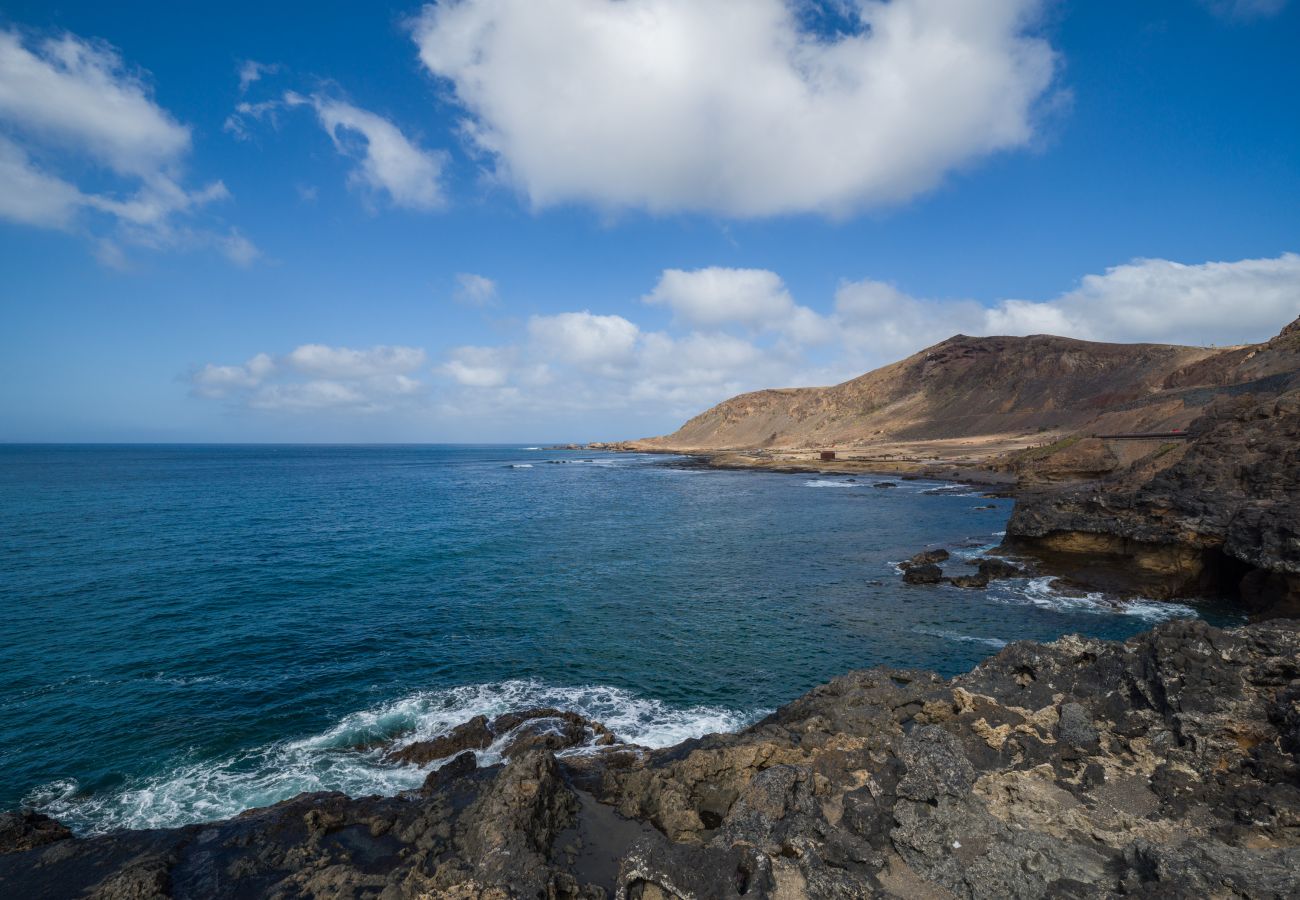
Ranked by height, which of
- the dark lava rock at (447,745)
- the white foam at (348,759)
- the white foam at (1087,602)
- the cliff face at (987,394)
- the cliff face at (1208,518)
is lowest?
the white foam at (348,759)

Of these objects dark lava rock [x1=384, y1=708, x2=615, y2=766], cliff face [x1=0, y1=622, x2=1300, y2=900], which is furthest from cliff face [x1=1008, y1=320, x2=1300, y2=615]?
dark lava rock [x1=384, y1=708, x2=615, y2=766]

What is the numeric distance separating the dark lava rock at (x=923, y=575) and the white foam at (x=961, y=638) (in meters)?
6.38

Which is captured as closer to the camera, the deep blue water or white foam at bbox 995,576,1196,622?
the deep blue water

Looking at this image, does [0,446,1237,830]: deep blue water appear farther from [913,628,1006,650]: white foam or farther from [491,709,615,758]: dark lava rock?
[491,709,615,758]: dark lava rock

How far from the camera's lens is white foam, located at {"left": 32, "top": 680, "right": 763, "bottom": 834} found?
12531 mm

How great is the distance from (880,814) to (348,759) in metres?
12.3

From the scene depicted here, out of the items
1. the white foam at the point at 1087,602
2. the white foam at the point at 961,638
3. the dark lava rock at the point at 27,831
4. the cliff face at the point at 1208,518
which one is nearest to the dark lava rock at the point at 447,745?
the dark lava rock at the point at 27,831

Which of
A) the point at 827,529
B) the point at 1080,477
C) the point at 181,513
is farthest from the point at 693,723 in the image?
the point at 181,513

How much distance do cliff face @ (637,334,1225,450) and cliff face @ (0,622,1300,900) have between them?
71060 millimetres

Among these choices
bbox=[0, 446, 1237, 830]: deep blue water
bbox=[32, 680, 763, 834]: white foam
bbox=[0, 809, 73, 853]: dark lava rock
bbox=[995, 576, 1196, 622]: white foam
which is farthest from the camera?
bbox=[995, 576, 1196, 622]: white foam

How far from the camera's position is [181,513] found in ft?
171

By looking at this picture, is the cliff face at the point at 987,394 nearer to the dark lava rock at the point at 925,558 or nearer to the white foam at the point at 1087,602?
the dark lava rock at the point at 925,558

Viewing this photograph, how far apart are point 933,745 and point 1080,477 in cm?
5172

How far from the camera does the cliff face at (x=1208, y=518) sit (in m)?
20.7
